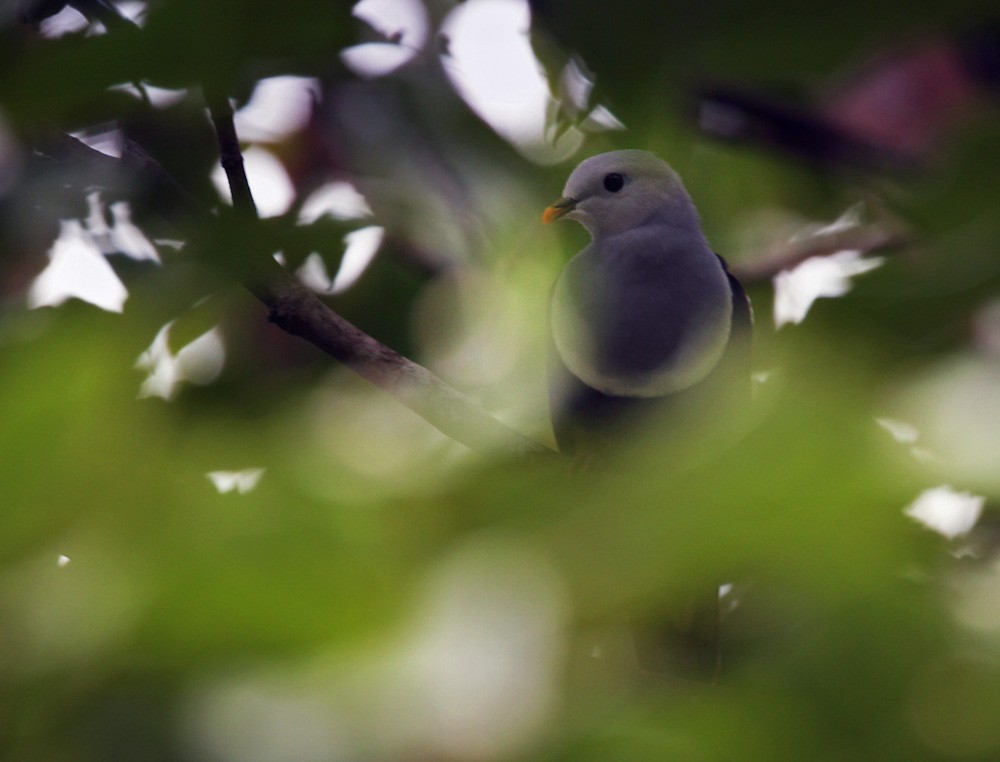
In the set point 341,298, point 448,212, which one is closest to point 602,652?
point 341,298

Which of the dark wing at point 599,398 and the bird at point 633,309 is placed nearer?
the bird at point 633,309

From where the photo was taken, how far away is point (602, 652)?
0.36 metres

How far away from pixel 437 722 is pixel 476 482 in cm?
7

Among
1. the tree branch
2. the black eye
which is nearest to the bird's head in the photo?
the black eye

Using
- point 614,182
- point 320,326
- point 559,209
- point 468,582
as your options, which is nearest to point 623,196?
point 614,182

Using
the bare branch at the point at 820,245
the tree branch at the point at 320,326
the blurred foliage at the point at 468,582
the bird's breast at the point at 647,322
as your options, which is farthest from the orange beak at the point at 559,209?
the blurred foliage at the point at 468,582

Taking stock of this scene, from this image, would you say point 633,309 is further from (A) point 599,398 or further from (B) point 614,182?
(B) point 614,182

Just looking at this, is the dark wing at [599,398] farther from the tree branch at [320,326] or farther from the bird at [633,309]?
the tree branch at [320,326]

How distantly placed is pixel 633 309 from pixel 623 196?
1.92 feet

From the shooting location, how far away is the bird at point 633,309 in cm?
227

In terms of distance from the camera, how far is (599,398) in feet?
8.71

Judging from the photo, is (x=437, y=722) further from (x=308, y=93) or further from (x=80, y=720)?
(x=308, y=93)

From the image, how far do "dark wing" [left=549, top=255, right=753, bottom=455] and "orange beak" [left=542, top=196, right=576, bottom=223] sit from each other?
275mm

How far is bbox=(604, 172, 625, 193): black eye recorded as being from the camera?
9.25 ft
